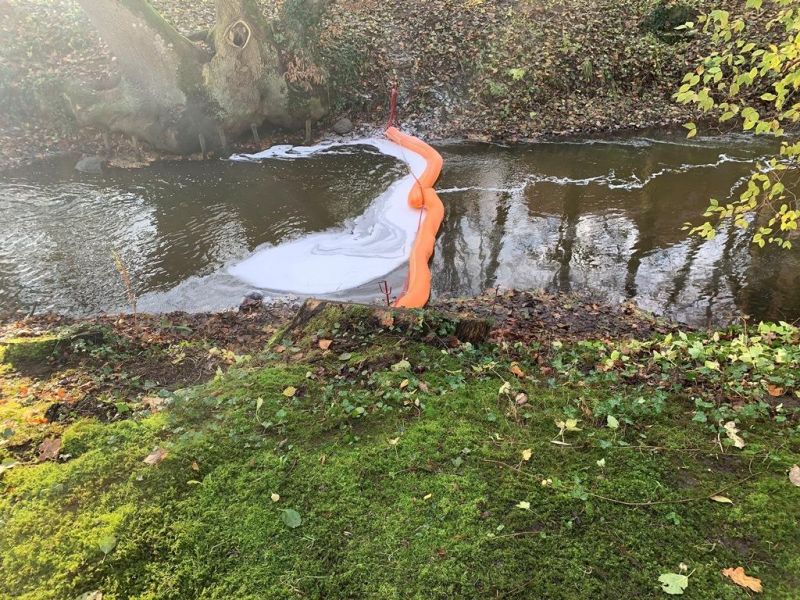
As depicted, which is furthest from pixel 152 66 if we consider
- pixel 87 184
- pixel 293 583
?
pixel 293 583

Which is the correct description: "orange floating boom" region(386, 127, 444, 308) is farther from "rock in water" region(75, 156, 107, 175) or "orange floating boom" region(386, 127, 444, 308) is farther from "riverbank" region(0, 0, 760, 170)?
"rock in water" region(75, 156, 107, 175)

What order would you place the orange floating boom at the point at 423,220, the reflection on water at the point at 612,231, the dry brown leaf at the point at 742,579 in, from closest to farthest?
the dry brown leaf at the point at 742,579 → the orange floating boom at the point at 423,220 → the reflection on water at the point at 612,231

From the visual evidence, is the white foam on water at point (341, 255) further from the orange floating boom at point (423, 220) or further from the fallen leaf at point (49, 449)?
the fallen leaf at point (49, 449)

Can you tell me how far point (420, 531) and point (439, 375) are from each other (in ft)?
4.40

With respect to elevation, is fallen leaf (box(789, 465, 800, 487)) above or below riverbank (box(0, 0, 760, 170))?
below

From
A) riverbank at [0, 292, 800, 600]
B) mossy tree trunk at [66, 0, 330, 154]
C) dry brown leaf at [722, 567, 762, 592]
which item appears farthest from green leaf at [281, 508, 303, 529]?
mossy tree trunk at [66, 0, 330, 154]

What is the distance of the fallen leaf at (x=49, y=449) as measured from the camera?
2.45 meters

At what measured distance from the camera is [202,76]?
1150 cm

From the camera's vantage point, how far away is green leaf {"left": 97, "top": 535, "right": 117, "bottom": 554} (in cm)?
193

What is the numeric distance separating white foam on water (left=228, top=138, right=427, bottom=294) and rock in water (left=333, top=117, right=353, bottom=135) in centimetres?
440

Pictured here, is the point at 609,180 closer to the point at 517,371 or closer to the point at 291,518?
the point at 517,371

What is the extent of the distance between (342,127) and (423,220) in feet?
19.3

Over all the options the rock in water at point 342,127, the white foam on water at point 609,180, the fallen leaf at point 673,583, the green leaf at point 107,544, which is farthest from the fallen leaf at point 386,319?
the rock in water at point 342,127

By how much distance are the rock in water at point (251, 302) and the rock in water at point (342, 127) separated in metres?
7.34
